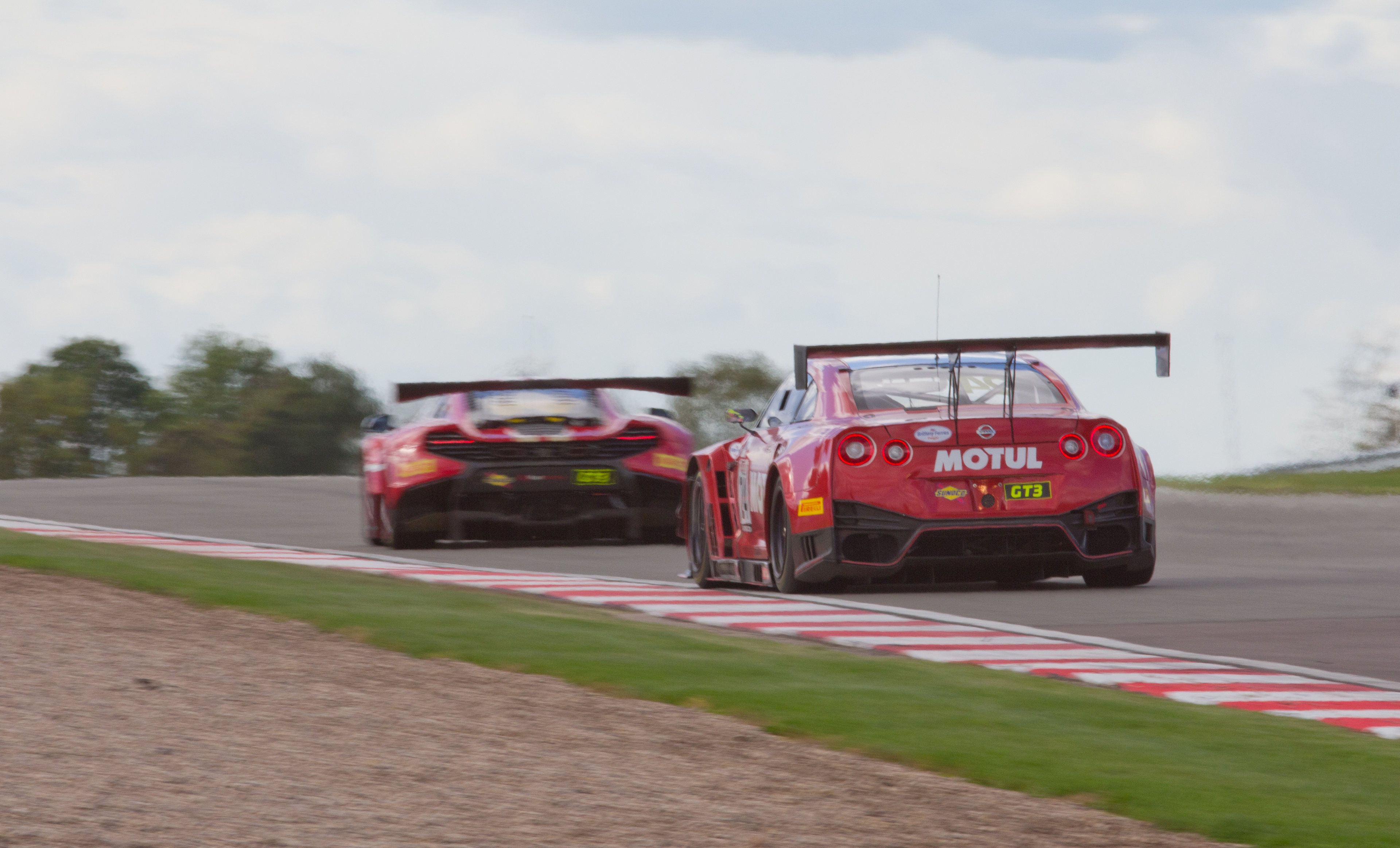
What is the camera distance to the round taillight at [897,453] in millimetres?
11023

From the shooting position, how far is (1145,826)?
5184 mm

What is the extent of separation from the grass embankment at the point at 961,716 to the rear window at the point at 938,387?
2276mm

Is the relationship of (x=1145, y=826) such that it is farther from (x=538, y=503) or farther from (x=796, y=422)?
(x=538, y=503)

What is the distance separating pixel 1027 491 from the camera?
11.1 m

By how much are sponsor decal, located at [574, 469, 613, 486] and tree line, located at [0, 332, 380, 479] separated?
7075 cm

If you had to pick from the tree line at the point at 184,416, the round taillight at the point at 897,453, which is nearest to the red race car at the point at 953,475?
the round taillight at the point at 897,453

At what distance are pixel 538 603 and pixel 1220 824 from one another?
241 inches

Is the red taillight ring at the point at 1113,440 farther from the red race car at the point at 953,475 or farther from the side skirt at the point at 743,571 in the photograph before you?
the side skirt at the point at 743,571

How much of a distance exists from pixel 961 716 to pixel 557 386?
8826mm

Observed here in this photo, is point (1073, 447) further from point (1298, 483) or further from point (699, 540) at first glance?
point (1298, 483)

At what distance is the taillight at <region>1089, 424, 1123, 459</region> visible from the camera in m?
11.2

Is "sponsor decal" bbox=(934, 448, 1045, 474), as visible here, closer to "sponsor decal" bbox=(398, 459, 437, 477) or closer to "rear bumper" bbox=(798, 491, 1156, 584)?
"rear bumper" bbox=(798, 491, 1156, 584)

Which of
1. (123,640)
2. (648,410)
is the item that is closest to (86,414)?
(648,410)

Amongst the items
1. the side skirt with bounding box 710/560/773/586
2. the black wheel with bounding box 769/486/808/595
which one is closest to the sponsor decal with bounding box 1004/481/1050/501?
the black wheel with bounding box 769/486/808/595
